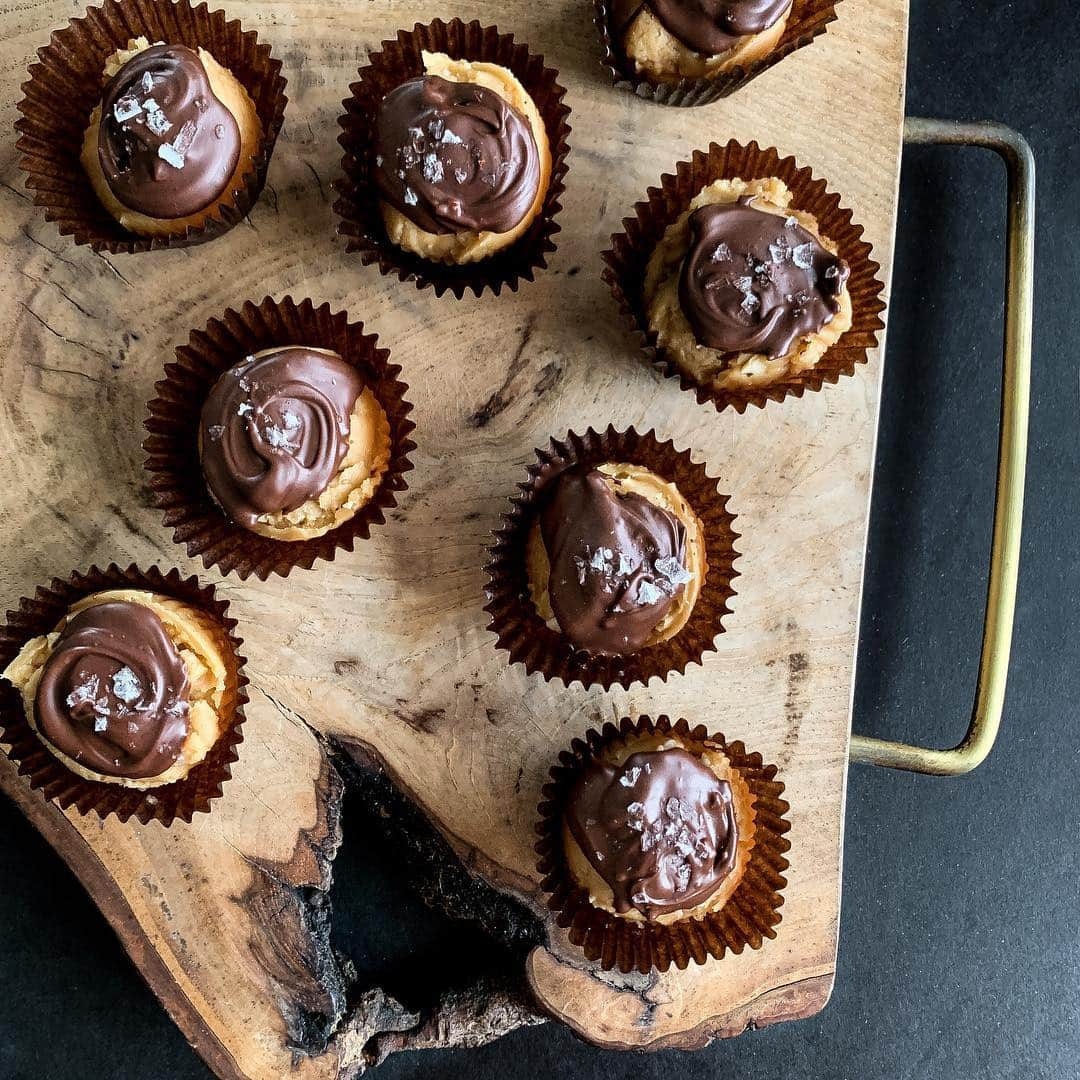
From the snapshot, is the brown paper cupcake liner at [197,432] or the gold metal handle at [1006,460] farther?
the gold metal handle at [1006,460]

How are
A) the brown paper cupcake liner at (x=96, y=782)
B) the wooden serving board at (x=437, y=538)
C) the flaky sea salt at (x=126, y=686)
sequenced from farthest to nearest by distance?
the wooden serving board at (x=437, y=538) < the brown paper cupcake liner at (x=96, y=782) < the flaky sea salt at (x=126, y=686)

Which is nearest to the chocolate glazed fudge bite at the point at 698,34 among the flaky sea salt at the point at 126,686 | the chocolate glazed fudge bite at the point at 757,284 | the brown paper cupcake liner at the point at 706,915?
the chocolate glazed fudge bite at the point at 757,284

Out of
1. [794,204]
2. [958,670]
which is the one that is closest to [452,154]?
[794,204]

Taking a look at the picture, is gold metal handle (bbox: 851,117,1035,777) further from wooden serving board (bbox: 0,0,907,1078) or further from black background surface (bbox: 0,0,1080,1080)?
black background surface (bbox: 0,0,1080,1080)

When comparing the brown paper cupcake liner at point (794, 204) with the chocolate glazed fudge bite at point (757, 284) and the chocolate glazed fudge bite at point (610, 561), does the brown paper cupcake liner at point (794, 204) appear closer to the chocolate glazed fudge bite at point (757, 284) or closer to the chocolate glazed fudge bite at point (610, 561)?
the chocolate glazed fudge bite at point (757, 284)

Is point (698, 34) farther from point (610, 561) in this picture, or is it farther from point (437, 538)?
point (437, 538)

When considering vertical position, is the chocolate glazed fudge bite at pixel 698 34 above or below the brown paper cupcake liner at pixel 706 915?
above
